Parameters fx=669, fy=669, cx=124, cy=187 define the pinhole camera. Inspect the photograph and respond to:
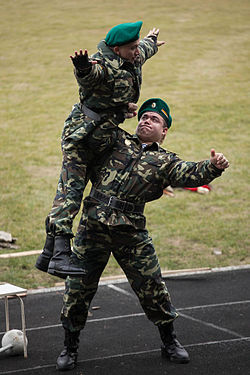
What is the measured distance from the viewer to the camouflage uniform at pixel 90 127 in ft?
16.9

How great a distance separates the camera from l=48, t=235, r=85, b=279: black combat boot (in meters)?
4.95

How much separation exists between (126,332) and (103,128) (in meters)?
2.42

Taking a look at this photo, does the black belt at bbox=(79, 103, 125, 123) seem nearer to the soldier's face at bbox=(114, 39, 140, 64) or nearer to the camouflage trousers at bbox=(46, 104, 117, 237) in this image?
the camouflage trousers at bbox=(46, 104, 117, 237)

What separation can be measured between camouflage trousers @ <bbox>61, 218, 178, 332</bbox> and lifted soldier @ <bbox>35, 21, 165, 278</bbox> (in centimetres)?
36

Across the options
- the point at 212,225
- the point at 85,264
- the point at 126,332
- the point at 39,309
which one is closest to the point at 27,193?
the point at 212,225

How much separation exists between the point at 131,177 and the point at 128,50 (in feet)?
3.30

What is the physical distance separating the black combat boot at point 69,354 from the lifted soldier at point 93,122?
31.4 inches

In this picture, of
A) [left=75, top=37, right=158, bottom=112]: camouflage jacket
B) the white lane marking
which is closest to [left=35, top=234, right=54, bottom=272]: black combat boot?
[left=75, top=37, right=158, bottom=112]: camouflage jacket

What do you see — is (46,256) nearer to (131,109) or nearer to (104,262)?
(104,262)

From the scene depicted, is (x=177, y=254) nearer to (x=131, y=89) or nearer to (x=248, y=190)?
(x=248, y=190)

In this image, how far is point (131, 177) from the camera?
17.7ft

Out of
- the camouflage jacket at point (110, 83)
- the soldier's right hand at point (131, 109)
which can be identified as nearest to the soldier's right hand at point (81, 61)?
the camouflage jacket at point (110, 83)

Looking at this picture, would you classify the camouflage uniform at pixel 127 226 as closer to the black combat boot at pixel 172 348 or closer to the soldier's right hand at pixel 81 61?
the black combat boot at pixel 172 348

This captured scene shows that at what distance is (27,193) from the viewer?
43.7 ft
